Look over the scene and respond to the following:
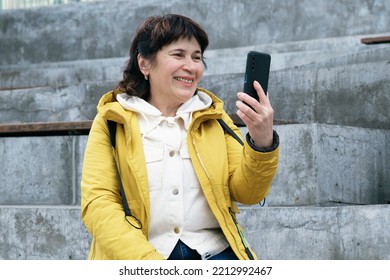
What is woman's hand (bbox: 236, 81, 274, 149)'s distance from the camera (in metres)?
4.32

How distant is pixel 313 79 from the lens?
26.8 ft

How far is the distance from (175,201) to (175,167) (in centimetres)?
15

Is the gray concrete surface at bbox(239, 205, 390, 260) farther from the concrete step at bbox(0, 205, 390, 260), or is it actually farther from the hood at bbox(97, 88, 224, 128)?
the hood at bbox(97, 88, 224, 128)

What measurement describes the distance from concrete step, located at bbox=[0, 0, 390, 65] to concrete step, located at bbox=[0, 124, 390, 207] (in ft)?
10.6

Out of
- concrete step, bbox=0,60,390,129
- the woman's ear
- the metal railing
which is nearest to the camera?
the woman's ear

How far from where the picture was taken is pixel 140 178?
446cm

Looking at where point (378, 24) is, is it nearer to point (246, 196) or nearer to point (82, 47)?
point (82, 47)

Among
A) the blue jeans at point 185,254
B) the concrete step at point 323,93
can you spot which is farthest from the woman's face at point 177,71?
the concrete step at point 323,93

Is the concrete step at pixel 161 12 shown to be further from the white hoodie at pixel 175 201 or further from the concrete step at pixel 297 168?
the white hoodie at pixel 175 201

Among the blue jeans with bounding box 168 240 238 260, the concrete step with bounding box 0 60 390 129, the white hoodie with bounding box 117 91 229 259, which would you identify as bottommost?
the concrete step with bounding box 0 60 390 129

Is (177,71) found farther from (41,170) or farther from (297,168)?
(41,170)

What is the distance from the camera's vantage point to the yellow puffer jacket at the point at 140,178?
4.41 meters

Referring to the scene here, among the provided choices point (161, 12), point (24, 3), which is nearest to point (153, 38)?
point (161, 12)

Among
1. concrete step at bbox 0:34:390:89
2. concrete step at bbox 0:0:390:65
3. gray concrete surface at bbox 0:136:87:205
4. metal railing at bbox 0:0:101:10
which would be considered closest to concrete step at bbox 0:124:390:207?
gray concrete surface at bbox 0:136:87:205
